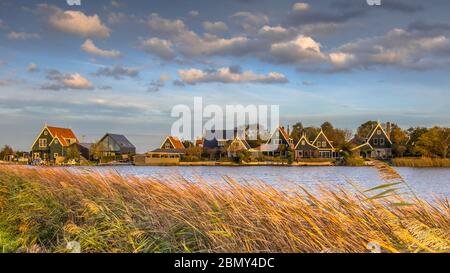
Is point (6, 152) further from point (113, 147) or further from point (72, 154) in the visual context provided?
point (113, 147)

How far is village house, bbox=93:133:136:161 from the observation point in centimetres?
2200

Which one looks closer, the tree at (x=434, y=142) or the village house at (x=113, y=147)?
the village house at (x=113, y=147)

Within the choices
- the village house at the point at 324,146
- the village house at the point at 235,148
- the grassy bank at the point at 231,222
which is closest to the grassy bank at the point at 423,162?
the village house at the point at 324,146

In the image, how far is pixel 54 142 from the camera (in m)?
23.1

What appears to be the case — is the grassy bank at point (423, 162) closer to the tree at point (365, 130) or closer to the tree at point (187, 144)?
the tree at point (365, 130)

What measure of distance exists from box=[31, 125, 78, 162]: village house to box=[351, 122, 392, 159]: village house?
2016 centimetres

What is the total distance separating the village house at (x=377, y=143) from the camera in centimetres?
3331

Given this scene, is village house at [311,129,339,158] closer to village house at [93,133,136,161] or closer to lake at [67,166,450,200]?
lake at [67,166,450,200]

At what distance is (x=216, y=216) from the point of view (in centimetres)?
463

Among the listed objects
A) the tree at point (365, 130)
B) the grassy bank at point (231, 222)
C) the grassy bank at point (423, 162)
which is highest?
the tree at point (365, 130)

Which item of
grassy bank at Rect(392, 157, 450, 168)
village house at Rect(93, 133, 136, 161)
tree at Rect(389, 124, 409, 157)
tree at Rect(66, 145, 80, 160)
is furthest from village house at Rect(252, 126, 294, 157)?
tree at Rect(66, 145, 80, 160)

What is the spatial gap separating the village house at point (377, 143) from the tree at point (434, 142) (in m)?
4.81
